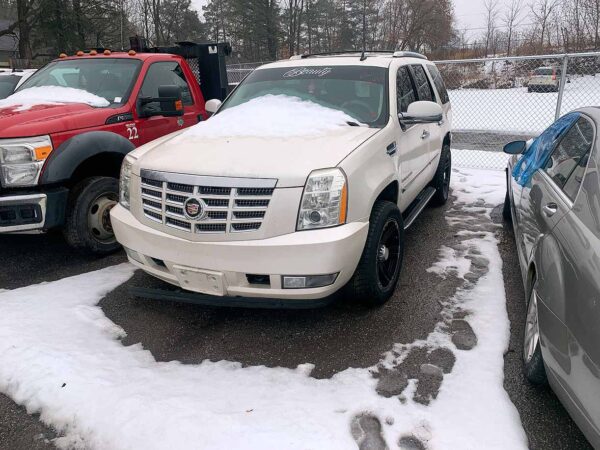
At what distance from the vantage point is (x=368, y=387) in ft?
8.60

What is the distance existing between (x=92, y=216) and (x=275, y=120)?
2114 mm

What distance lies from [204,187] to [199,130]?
3.46 ft

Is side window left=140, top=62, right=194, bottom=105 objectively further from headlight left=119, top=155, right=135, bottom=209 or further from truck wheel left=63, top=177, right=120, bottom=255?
headlight left=119, top=155, right=135, bottom=209

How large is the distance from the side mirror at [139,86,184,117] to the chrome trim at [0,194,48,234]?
1435 millimetres

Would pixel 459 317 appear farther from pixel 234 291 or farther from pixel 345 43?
pixel 345 43

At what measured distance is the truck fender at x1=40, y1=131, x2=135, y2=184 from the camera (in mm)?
3955

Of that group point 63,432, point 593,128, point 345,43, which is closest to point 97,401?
point 63,432

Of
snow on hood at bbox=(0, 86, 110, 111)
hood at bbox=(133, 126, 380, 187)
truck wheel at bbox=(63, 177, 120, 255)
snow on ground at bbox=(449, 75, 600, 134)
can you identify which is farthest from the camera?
snow on ground at bbox=(449, 75, 600, 134)

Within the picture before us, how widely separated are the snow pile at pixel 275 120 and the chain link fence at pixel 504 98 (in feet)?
16.3

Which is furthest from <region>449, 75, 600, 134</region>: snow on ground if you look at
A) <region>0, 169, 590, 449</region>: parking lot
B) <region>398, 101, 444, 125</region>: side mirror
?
<region>0, 169, 590, 449</region>: parking lot

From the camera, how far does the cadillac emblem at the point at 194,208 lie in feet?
9.31

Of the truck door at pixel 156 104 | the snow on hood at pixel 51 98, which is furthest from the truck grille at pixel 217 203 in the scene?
the snow on hood at pixel 51 98

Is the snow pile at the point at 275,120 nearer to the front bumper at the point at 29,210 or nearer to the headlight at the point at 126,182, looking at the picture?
the headlight at the point at 126,182

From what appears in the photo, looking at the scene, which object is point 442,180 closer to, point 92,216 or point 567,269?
point 567,269
